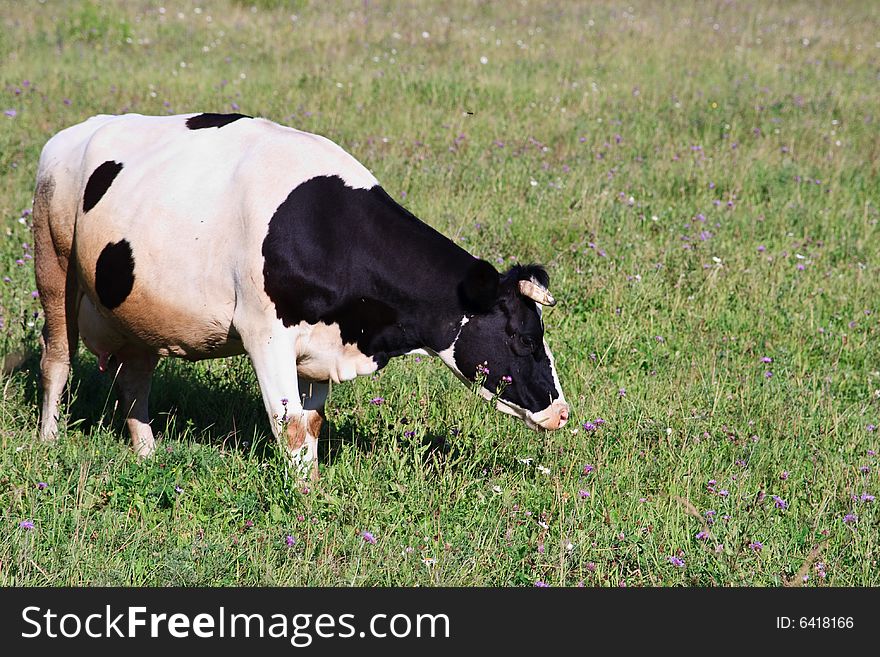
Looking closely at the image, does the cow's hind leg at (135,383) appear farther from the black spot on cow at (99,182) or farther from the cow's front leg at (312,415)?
the cow's front leg at (312,415)

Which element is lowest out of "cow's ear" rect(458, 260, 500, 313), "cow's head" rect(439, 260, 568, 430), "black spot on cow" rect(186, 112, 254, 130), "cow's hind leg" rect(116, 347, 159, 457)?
"cow's hind leg" rect(116, 347, 159, 457)

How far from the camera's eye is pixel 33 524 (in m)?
4.67

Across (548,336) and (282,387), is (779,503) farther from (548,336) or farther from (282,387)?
(548,336)

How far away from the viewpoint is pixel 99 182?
5.77 metres

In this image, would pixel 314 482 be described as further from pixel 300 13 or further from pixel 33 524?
pixel 300 13

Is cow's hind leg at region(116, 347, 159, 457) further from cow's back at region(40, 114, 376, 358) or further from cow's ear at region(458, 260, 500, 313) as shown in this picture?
cow's ear at region(458, 260, 500, 313)

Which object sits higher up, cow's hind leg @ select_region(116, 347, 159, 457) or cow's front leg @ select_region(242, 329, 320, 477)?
cow's front leg @ select_region(242, 329, 320, 477)

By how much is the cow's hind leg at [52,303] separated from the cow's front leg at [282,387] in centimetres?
162

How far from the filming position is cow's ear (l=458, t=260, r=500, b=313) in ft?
16.6

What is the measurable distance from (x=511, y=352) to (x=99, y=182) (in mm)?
2344

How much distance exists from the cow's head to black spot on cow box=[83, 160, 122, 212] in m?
1.97

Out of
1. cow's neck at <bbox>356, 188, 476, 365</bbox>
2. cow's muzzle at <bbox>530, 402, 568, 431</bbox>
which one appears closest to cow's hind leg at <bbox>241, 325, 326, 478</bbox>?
cow's neck at <bbox>356, 188, 476, 365</bbox>

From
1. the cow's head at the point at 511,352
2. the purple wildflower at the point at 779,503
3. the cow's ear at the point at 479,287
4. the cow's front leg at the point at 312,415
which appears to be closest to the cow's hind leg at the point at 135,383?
the cow's front leg at the point at 312,415

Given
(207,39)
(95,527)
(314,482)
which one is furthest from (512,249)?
(207,39)
